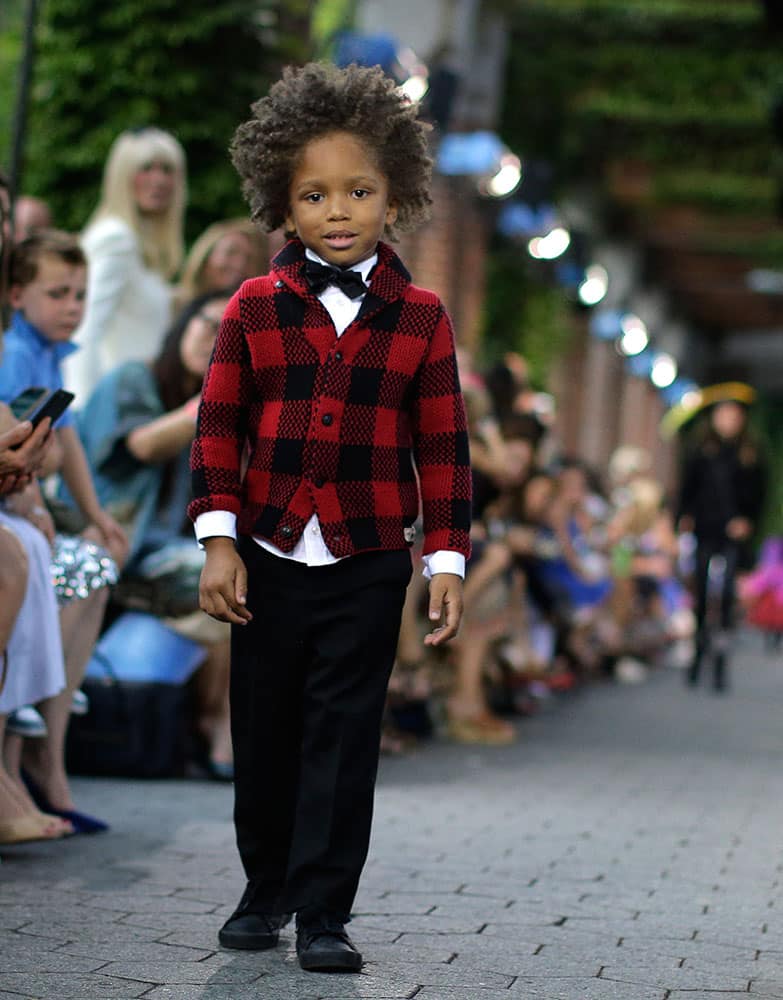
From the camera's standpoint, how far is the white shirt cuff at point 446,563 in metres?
3.99

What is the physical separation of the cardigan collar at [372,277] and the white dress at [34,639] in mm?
1228

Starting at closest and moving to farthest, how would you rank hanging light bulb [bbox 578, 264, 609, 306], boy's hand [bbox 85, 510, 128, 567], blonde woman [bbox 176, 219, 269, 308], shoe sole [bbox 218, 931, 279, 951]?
shoe sole [bbox 218, 931, 279, 951]
boy's hand [bbox 85, 510, 128, 567]
blonde woman [bbox 176, 219, 269, 308]
hanging light bulb [bbox 578, 264, 609, 306]

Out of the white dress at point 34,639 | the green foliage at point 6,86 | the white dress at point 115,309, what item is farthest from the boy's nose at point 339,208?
the green foliage at point 6,86

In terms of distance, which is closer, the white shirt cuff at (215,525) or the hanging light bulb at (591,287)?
the white shirt cuff at (215,525)

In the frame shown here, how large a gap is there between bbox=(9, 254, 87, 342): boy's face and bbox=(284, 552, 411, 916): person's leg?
1.97 meters

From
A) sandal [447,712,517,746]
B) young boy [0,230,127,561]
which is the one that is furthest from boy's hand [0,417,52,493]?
sandal [447,712,517,746]

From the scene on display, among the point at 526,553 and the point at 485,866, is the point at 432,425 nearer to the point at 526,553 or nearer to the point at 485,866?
the point at 485,866

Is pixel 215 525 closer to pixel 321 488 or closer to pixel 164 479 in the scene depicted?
pixel 321 488

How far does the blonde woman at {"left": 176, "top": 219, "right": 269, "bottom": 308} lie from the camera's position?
733cm

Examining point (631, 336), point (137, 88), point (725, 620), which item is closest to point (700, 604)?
point (725, 620)

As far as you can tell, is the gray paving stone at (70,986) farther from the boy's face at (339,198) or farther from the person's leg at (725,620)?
the person's leg at (725,620)

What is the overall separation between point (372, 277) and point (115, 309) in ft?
12.3

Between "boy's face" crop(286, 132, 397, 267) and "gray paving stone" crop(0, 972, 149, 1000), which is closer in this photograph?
"gray paving stone" crop(0, 972, 149, 1000)

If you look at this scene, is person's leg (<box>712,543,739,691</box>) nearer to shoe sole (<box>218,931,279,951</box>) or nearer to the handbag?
the handbag
